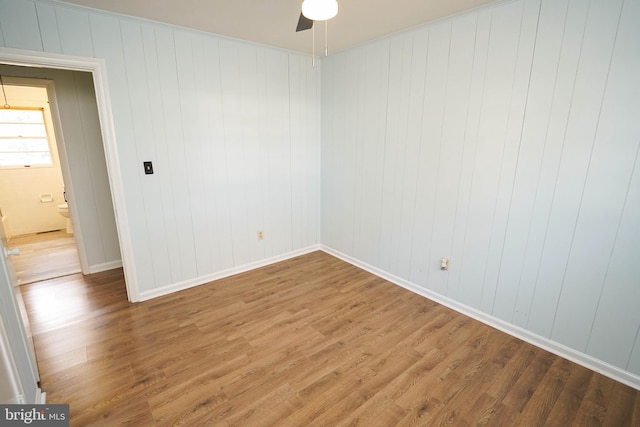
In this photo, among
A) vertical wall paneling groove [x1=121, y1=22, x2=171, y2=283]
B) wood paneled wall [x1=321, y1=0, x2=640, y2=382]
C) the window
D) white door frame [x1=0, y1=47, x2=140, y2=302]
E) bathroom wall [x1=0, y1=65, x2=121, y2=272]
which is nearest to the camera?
wood paneled wall [x1=321, y1=0, x2=640, y2=382]

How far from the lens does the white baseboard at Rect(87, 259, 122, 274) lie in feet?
11.5

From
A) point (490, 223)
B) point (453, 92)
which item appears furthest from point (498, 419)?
point (453, 92)

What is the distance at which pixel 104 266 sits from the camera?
360cm

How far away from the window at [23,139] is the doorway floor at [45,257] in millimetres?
1271

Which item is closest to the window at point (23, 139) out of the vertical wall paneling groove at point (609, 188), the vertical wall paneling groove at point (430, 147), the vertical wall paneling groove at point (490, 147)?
the vertical wall paneling groove at point (430, 147)

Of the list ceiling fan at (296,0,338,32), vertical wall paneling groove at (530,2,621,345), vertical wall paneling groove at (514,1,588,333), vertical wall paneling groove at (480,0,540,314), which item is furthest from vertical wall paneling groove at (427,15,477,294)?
ceiling fan at (296,0,338,32)

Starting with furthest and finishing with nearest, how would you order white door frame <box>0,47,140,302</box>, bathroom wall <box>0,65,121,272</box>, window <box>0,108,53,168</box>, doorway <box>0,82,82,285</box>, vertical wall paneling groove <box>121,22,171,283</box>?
window <box>0,108,53,168</box> < doorway <box>0,82,82,285</box> < bathroom wall <box>0,65,121,272</box> < vertical wall paneling groove <box>121,22,171,283</box> < white door frame <box>0,47,140,302</box>

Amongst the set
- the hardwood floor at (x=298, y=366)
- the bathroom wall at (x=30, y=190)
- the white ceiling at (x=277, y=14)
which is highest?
the white ceiling at (x=277, y=14)

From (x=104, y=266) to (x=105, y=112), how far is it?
81.8 inches

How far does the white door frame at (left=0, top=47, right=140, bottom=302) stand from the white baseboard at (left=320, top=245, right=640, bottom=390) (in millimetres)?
2631

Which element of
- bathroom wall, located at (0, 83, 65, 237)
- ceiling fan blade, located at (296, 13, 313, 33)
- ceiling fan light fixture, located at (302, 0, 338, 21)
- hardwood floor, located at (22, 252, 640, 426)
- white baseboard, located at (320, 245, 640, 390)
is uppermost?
ceiling fan blade, located at (296, 13, 313, 33)

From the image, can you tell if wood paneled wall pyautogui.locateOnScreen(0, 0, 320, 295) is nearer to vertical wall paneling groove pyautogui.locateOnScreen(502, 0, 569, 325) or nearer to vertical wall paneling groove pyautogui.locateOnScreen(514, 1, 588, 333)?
vertical wall paneling groove pyautogui.locateOnScreen(502, 0, 569, 325)

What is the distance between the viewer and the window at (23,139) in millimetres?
4777

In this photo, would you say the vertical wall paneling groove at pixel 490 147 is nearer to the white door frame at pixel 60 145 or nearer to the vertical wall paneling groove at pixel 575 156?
the vertical wall paneling groove at pixel 575 156
